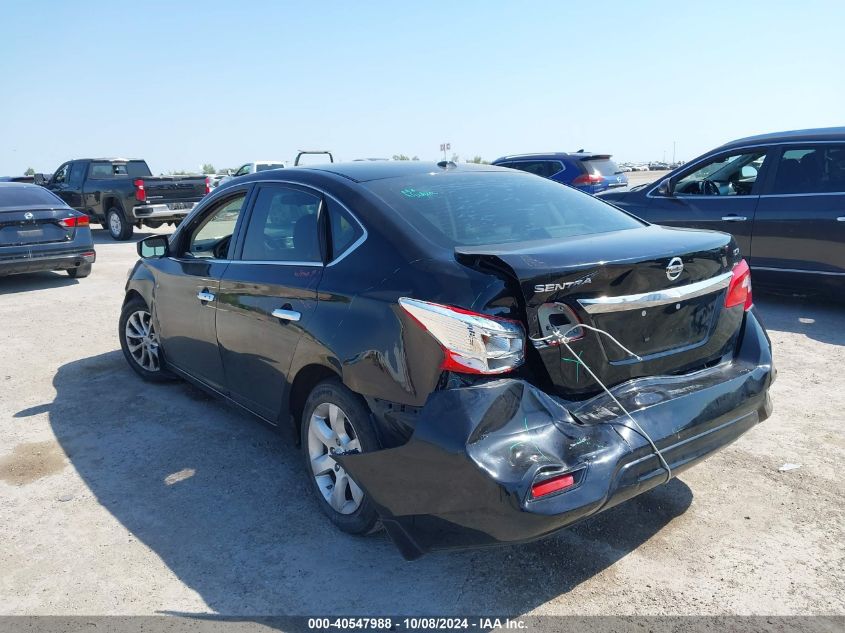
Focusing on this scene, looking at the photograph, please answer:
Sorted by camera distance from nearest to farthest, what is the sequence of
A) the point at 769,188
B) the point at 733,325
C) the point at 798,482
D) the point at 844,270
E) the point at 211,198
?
the point at 733,325, the point at 798,482, the point at 211,198, the point at 844,270, the point at 769,188

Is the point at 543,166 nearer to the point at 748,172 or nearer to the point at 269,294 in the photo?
the point at 748,172

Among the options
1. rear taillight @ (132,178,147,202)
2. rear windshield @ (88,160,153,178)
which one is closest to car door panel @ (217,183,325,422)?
rear taillight @ (132,178,147,202)

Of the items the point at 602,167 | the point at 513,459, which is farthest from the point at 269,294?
the point at 602,167

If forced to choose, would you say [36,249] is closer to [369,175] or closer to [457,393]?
[369,175]

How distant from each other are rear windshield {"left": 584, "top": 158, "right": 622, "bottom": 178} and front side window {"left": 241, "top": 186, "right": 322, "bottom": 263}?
10952 mm

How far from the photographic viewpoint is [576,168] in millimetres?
14117

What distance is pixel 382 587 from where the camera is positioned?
3027mm

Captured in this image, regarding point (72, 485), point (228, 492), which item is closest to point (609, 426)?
point (228, 492)

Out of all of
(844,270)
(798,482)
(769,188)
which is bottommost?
(798,482)

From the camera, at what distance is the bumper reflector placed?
2.49m

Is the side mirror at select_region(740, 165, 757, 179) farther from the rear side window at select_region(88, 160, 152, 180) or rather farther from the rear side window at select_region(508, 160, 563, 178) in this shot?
the rear side window at select_region(88, 160, 152, 180)

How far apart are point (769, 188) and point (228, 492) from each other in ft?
20.8

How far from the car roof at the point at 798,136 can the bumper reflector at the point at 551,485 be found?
242 inches

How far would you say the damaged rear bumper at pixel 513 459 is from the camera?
2.52 m
